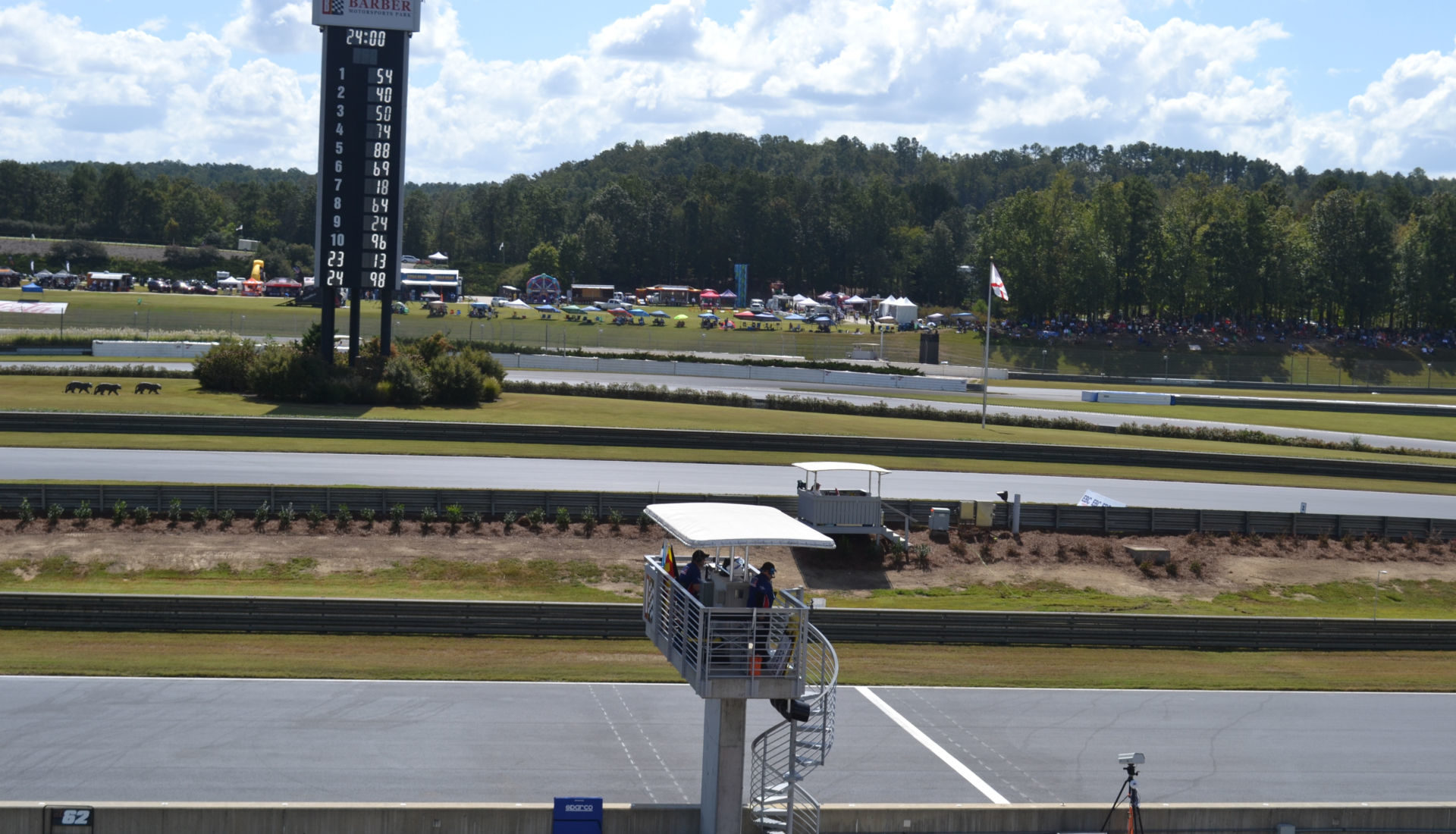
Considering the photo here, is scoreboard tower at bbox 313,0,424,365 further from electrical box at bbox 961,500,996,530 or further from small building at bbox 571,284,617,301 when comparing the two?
small building at bbox 571,284,617,301

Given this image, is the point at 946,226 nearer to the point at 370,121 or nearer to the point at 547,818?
the point at 370,121

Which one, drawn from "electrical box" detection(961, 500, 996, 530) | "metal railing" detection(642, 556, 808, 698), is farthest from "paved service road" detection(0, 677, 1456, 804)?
"electrical box" detection(961, 500, 996, 530)

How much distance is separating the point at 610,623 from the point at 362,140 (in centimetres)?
3044

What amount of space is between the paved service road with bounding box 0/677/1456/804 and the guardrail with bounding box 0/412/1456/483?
2243 cm

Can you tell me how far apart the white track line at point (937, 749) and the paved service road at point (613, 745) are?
13 centimetres

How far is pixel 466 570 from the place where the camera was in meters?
30.2

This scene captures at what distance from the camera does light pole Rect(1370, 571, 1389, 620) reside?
3260cm

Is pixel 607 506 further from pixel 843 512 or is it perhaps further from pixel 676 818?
pixel 676 818

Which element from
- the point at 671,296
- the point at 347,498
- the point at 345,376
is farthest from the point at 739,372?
the point at 671,296

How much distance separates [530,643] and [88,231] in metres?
163

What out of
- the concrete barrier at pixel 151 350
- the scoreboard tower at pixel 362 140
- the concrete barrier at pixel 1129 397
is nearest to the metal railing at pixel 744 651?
the scoreboard tower at pixel 362 140

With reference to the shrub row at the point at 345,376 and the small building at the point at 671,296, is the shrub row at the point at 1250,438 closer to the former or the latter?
the shrub row at the point at 345,376

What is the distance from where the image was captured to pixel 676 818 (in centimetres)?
1509

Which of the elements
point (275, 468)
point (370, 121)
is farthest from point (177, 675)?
point (370, 121)
